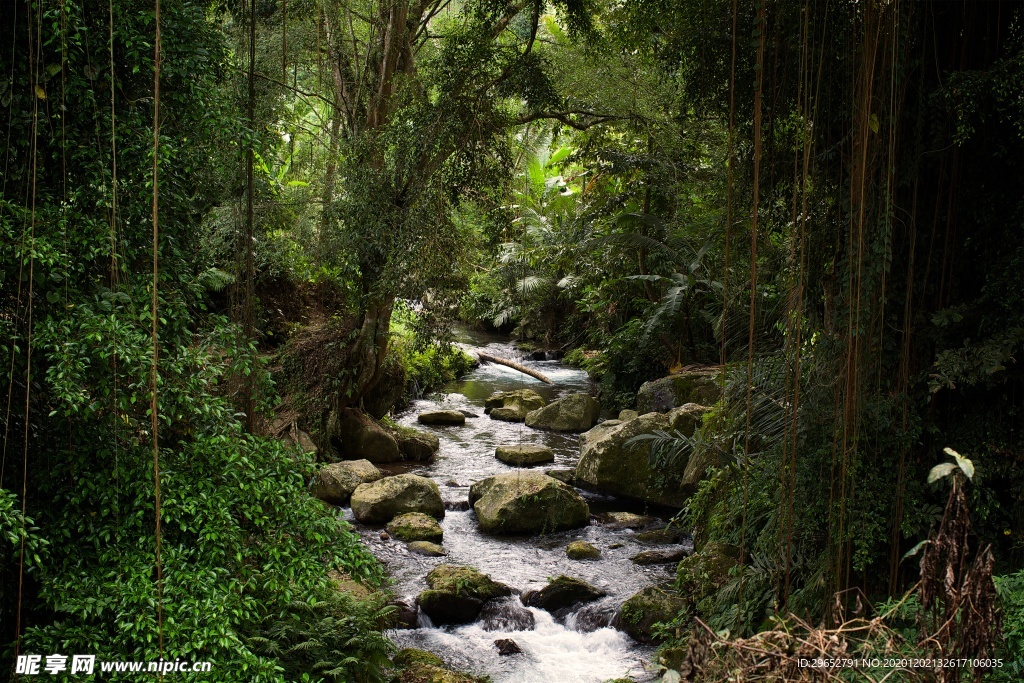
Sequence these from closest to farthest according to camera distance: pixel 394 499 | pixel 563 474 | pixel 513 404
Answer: pixel 394 499 < pixel 563 474 < pixel 513 404

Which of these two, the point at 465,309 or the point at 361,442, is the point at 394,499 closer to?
the point at 465,309

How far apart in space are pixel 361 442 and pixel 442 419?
256 centimetres

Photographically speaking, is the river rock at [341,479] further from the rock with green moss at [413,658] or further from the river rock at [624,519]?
the rock with green moss at [413,658]

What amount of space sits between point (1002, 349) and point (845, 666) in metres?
3.27

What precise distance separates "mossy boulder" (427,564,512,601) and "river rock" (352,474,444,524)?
154 centimetres

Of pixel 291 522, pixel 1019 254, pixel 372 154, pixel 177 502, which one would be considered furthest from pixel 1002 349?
pixel 372 154

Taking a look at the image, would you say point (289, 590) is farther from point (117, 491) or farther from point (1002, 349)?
point (1002, 349)

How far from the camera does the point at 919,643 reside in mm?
2490

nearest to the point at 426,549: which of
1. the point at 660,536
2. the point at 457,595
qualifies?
the point at 457,595

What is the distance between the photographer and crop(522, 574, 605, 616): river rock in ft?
22.6

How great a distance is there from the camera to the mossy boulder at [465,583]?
6801 mm

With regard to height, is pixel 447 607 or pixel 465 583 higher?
pixel 465 583

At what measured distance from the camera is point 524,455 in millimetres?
11039

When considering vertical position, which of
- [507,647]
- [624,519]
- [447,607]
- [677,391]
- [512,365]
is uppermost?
[677,391]
